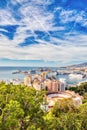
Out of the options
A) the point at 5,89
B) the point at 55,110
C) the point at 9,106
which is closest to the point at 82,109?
the point at 55,110

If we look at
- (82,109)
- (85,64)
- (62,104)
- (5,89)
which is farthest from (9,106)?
(85,64)

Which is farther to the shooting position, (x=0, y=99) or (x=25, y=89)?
(x=25, y=89)

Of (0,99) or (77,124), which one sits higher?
(0,99)

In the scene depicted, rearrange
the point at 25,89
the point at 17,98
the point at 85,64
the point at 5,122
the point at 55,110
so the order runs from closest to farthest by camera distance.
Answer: the point at 5,122
the point at 17,98
the point at 25,89
the point at 55,110
the point at 85,64

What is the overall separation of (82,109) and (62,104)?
1.01 meters

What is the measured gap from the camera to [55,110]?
613 cm

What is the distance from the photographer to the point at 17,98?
14.1 feet

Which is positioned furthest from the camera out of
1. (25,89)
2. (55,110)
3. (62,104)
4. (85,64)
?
(85,64)

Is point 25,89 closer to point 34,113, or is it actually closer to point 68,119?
point 34,113

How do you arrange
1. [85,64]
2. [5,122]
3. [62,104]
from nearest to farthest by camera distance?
[5,122], [62,104], [85,64]

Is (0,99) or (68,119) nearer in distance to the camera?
(0,99)

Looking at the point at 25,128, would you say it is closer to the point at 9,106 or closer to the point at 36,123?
the point at 36,123

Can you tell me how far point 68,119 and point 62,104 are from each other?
5.63 feet

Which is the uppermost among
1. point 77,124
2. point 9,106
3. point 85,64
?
point 85,64
